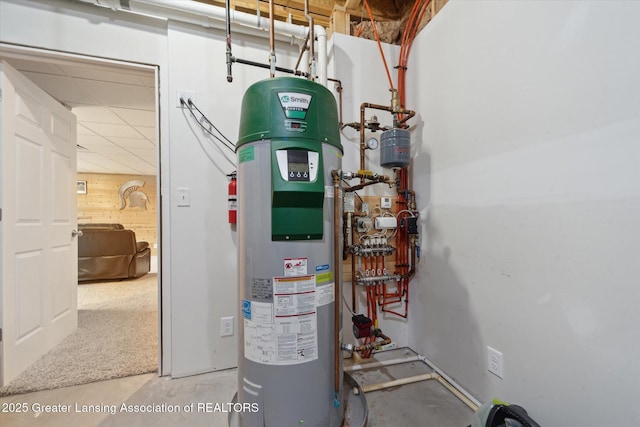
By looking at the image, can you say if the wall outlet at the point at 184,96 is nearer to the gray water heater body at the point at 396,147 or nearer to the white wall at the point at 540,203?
the gray water heater body at the point at 396,147

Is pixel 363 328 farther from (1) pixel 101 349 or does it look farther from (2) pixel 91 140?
(2) pixel 91 140

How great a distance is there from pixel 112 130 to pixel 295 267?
3.80 metres

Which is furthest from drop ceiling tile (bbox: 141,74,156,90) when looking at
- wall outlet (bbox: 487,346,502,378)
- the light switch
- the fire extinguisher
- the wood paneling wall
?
the wood paneling wall

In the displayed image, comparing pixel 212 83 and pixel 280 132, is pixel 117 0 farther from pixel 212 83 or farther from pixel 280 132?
pixel 280 132

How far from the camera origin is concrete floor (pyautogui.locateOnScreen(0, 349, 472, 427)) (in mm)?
1287

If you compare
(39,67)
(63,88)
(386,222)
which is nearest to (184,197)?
(386,222)

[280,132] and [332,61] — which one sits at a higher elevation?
[332,61]

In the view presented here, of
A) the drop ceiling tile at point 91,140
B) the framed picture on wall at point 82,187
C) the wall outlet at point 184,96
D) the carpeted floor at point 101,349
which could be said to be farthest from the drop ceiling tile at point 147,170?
the wall outlet at point 184,96

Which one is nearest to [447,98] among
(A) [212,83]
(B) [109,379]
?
(A) [212,83]

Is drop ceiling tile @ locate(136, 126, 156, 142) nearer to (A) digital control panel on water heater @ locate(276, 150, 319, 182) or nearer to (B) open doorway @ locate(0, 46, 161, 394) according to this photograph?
(B) open doorway @ locate(0, 46, 161, 394)

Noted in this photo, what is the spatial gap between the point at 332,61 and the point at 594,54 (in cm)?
138

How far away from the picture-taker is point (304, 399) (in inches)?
40.7

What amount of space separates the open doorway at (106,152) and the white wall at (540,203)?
1.89 meters

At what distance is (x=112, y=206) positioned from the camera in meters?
5.95
